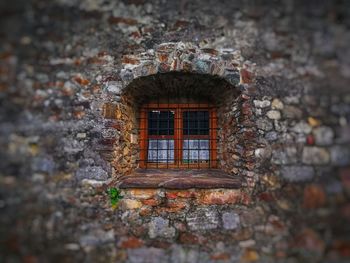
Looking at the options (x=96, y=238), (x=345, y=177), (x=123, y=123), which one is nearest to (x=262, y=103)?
(x=345, y=177)

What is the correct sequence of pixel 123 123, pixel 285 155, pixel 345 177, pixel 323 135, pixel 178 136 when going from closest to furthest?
pixel 345 177
pixel 323 135
pixel 285 155
pixel 123 123
pixel 178 136

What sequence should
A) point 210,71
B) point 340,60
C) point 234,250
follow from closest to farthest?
point 340,60
point 234,250
point 210,71

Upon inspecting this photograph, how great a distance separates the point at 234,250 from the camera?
2260mm

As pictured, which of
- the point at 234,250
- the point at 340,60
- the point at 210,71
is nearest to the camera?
the point at 340,60

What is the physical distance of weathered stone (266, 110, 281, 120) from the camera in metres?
2.30

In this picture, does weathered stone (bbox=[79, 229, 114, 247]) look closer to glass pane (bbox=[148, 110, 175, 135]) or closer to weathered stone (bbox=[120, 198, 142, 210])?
weathered stone (bbox=[120, 198, 142, 210])

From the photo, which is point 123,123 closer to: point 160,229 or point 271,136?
point 160,229

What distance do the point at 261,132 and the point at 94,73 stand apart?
5.74 feet

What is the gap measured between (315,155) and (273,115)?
51cm

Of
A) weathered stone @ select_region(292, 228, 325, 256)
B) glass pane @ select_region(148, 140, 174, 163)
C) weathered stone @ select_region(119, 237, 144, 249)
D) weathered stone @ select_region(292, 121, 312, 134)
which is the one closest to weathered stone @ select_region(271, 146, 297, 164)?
weathered stone @ select_region(292, 121, 312, 134)

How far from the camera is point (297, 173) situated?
7.23 ft

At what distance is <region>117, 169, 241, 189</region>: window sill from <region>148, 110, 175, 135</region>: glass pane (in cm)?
56

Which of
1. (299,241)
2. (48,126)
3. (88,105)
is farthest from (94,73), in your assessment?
(299,241)

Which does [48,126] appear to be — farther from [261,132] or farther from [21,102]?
[261,132]
